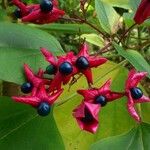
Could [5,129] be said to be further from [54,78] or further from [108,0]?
[108,0]

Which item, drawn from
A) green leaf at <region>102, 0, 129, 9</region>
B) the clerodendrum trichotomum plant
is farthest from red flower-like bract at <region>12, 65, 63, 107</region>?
green leaf at <region>102, 0, 129, 9</region>

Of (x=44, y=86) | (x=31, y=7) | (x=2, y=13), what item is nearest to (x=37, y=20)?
(x=31, y=7)

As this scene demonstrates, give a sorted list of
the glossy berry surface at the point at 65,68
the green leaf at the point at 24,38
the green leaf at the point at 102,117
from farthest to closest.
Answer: the green leaf at the point at 102,117 < the green leaf at the point at 24,38 < the glossy berry surface at the point at 65,68

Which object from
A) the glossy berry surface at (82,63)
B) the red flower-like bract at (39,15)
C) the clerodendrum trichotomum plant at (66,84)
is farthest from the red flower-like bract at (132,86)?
the red flower-like bract at (39,15)

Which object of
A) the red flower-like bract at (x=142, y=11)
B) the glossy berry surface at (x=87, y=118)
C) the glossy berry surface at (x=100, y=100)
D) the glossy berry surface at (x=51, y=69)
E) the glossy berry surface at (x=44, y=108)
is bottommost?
the glossy berry surface at (x=44, y=108)

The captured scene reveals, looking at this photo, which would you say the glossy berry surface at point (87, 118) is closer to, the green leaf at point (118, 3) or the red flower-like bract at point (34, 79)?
the red flower-like bract at point (34, 79)

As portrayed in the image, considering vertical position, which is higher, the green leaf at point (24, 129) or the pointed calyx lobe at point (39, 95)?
the pointed calyx lobe at point (39, 95)
